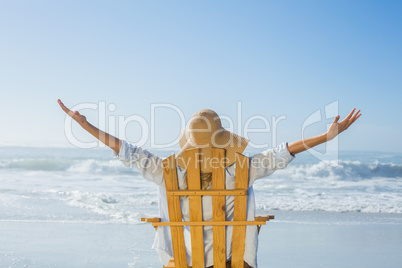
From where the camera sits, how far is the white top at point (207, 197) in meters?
2.62

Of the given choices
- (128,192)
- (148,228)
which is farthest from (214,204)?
(128,192)

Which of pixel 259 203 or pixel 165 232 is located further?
pixel 259 203

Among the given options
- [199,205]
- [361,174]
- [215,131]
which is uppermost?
[215,131]

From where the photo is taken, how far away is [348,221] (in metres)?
8.08

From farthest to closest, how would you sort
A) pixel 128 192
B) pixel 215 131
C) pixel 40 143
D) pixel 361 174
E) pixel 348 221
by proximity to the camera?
1. pixel 40 143
2. pixel 361 174
3. pixel 128 192
4. pixel 348 221
5. pixel 215 131

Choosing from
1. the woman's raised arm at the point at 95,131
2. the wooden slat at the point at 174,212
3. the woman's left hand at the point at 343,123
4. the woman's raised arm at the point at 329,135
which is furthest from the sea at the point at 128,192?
the woman's left hand at the point at 343,123

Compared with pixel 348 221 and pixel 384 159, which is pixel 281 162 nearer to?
pixel 348 221

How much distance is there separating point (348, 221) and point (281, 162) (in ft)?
19.7

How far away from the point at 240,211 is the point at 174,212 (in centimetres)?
39

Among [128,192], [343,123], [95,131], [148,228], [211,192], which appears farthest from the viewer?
[128,192]

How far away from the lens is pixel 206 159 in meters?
2.77

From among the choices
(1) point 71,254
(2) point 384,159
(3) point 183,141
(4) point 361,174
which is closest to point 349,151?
(2) point 384,159

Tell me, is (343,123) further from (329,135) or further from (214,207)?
(214,207)

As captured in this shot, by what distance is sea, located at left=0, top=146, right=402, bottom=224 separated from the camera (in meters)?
8.52
